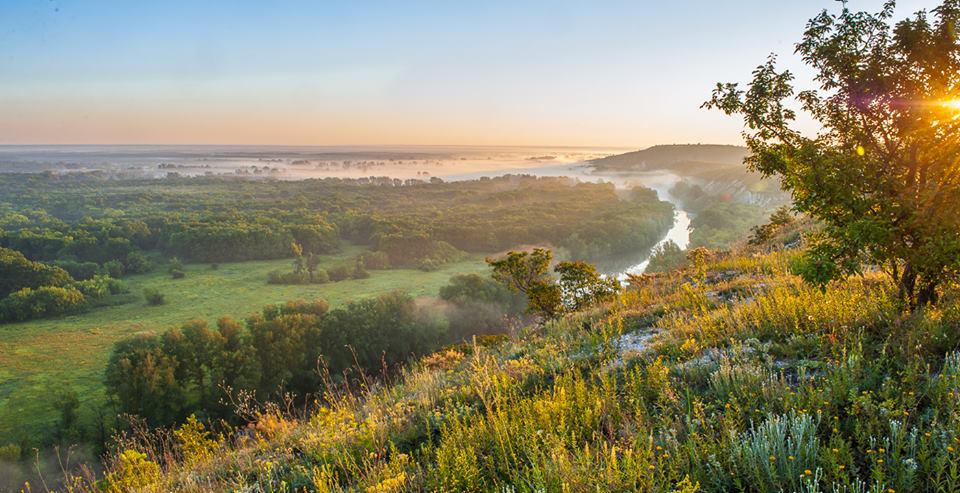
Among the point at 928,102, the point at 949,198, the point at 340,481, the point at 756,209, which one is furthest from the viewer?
the point at 756,209

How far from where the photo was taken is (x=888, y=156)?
684 centimetres

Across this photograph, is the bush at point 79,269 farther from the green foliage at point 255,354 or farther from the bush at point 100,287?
the green foliage at point 255,354

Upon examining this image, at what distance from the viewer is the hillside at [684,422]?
3838 millimetres

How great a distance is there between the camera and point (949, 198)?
5.97m

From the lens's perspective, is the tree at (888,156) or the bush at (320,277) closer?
the tree at (888,156)

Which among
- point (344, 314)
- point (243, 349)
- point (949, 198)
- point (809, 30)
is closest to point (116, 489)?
point (949, 198)

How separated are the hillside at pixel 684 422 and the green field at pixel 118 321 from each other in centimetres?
4548

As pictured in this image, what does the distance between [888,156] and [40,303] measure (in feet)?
331

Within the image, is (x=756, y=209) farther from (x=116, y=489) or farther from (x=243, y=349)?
(x=116, y=489)

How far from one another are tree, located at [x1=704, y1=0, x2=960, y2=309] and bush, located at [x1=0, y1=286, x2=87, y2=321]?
99.6 metres

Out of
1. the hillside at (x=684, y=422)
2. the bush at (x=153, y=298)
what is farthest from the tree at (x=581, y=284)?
the bush at (x=153, y=298)

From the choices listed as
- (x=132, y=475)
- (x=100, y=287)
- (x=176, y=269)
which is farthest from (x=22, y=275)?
(x=132, y=475)

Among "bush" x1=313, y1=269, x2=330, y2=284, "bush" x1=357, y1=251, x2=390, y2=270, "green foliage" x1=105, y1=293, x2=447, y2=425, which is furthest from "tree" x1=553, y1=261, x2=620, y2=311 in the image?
"bush" x1=357, y1=251, x2=390, y2=270

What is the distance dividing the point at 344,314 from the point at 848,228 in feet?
177
